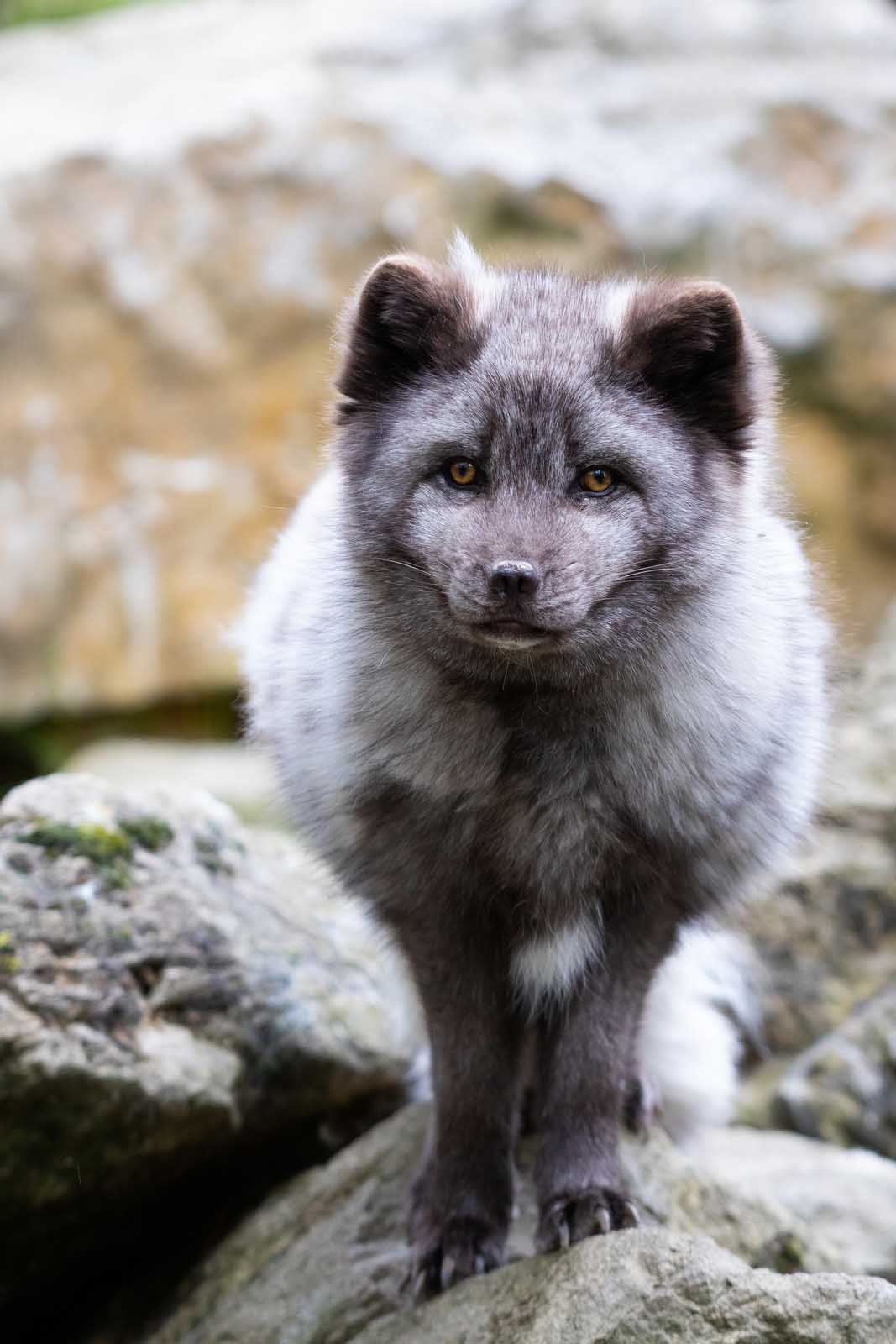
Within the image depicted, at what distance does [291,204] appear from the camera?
8.73 m

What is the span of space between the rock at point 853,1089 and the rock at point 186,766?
3.51m

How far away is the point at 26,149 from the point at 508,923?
679 cm

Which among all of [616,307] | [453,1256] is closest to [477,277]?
[616,307]

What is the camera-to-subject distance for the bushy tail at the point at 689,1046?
166 inches

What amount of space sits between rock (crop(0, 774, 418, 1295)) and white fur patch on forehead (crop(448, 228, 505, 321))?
5.11 ft

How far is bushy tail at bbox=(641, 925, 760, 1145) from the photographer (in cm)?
421

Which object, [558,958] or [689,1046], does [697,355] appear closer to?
[558,958]

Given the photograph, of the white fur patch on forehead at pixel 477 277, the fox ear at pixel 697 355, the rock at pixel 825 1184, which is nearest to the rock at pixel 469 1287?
the rock at pixel 825 1184

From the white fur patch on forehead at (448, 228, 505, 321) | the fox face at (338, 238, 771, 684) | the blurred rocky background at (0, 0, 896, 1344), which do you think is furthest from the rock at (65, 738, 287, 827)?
the fox face at (338, 238, 771, 684)

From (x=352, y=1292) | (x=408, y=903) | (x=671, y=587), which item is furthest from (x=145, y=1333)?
(x=671, y=587)

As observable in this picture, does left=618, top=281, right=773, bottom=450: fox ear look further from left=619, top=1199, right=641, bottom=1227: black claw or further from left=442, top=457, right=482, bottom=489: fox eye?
left=619, top=1199, right=641, bottom=1227: black claw

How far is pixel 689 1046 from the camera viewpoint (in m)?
4.26

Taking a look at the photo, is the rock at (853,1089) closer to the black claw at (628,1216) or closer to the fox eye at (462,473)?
the black claw at (628,1216)

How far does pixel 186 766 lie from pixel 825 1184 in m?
5.01
